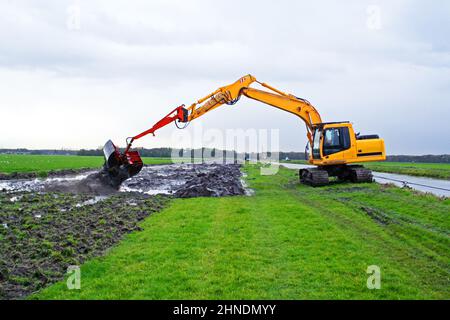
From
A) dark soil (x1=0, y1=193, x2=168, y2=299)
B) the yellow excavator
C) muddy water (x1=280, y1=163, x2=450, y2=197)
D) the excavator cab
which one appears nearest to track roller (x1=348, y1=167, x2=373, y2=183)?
the yellow excavator

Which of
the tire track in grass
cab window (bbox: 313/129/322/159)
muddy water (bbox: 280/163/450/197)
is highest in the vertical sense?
cab window (bbox: 313/129/322/159)

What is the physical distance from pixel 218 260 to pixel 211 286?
5.10 ft

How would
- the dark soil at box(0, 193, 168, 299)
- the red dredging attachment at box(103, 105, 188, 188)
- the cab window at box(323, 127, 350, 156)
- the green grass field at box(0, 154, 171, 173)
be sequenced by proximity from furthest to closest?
the green grass field at box(0, 154, 171, 173)
the cab window at box(323, 127, 350, 156)
the red dredging attachment at box(103, 105, 188, 188)
the dark soil at box(0, 193, 168, 299)

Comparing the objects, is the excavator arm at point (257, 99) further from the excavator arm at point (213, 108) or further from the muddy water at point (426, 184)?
the muddy water at point (426, 184)

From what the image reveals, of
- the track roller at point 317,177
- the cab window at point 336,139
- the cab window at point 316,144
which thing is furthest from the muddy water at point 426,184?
the cab window at point 316,144

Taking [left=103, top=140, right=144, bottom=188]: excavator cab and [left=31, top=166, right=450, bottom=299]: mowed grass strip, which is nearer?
[left=31, top=166, right=450, bottom=299]: mowed grass strip

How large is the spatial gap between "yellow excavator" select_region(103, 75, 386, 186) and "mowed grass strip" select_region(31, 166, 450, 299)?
7.45 meters

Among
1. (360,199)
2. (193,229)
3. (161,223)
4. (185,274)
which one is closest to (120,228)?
(161,223)

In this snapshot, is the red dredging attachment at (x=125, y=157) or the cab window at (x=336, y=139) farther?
the cab window at (x=336, y=139)

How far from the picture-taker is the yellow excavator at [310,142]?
21.4 metres

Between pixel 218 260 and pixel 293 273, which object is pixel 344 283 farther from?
pixel 218 260

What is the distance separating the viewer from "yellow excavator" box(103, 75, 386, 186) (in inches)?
842

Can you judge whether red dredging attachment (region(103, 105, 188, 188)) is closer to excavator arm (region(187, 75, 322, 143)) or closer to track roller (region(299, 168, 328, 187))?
excavator arm (region(187, 75, 322, 143))

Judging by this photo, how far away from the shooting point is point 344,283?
6.92m
